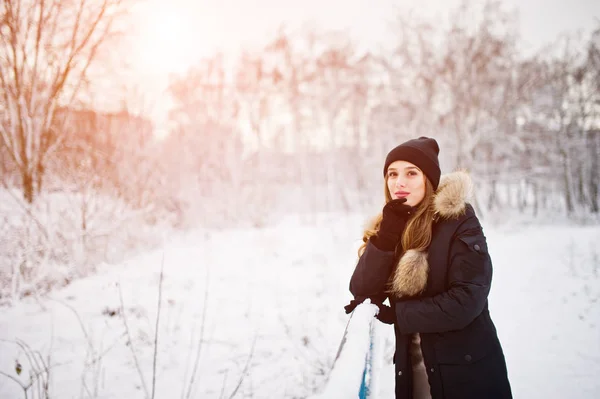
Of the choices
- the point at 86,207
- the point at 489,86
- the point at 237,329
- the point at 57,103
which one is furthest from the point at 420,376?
the point at 489,86

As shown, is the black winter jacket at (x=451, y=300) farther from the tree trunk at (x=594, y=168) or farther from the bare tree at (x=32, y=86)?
the tree trunk at (x=594, y=168)

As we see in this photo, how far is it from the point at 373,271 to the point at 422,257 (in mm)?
257

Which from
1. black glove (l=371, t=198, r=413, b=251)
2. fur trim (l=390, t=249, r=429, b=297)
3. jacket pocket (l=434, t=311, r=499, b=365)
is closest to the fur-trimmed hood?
fur trim (l=390, t=249, r=429, b=297)

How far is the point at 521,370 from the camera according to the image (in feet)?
10.7

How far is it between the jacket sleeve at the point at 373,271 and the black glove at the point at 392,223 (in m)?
0.04

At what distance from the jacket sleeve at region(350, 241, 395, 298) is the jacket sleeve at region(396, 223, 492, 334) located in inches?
7.1

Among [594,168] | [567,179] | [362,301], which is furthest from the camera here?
[594,168]

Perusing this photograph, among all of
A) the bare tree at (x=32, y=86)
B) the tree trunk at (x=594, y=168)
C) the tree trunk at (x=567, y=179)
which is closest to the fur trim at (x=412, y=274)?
the bare tree at (x=32, y=86)

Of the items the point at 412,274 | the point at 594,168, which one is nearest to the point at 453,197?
the point at 412,274

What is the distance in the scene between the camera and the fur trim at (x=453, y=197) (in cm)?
147

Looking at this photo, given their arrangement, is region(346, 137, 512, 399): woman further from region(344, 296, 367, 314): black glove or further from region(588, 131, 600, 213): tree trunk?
region(588, 131, 600, 213): tree trunk

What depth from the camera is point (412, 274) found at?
57.8 inches

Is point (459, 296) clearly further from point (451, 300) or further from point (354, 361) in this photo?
point (354, 361)

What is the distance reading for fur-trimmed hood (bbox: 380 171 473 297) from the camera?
1468 mm
